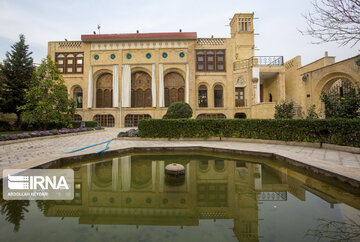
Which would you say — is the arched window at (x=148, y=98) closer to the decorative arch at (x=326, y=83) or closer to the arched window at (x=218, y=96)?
the arched window at (x=218, y=96)

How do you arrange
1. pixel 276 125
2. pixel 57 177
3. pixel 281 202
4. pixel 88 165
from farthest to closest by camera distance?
pixel 276 125 < pixel 88 165 < pixel 57 177 < pixel 281 202

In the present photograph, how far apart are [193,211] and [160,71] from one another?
21152mm

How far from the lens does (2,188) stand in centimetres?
340

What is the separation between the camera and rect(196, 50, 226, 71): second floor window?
22453 millimetres

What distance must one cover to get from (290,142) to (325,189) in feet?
20.3

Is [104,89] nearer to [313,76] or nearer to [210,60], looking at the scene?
[210,60]

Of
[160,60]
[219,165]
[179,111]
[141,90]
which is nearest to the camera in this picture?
[219,165]

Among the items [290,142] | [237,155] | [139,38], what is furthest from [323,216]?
[139,38]

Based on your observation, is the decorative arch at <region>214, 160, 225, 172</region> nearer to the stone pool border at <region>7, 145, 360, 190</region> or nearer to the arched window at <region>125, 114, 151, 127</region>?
the stone pool border at <region>7, 145, 360, 190</region>

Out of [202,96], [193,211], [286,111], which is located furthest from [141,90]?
[193,211]

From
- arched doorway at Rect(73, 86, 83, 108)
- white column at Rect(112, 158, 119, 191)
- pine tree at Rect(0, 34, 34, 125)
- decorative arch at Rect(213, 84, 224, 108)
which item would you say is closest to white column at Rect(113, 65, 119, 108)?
arched doorway at Rect(73, 86, 83, 108)

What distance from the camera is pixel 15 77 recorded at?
60.8 feet

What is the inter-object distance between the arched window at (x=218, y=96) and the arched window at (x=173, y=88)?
421 centimetres

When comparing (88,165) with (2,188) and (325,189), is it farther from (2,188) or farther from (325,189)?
(325,189)
